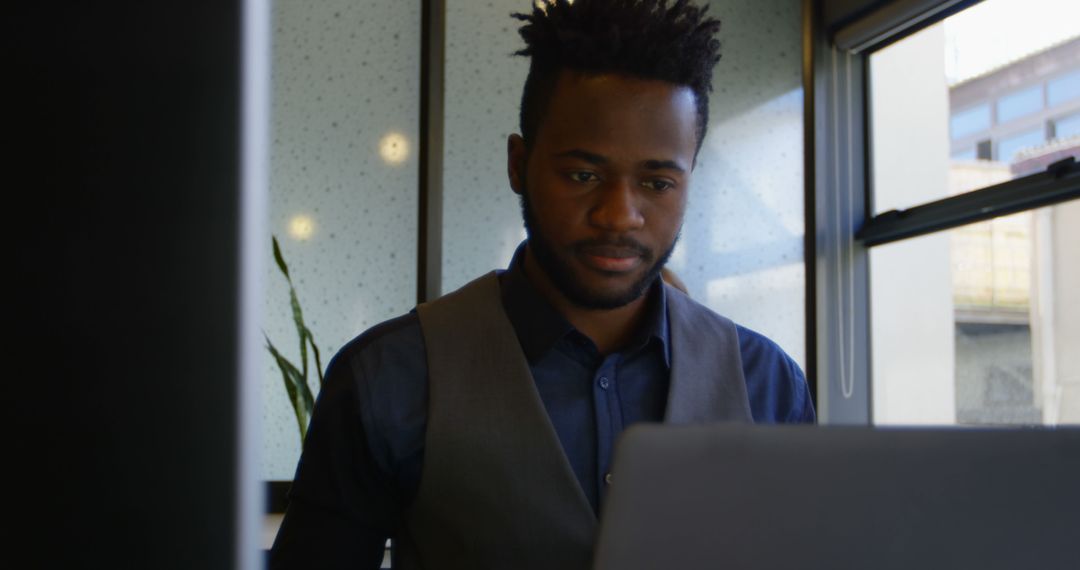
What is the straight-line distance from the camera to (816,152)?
3.39 m

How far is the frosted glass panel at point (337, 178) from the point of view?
2.90 m

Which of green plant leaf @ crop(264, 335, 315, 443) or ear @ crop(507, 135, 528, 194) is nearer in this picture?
ear @ crop(507, 135, 528, 194)

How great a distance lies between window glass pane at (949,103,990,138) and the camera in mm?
2910

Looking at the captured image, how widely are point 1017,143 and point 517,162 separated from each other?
2085 millimetres

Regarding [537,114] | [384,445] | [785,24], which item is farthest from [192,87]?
[785,24]

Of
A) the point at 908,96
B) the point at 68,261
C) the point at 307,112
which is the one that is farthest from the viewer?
the point at 908,96

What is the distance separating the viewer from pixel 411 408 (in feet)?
3.41

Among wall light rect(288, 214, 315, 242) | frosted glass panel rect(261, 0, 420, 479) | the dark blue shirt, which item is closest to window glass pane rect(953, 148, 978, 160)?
frosted glass panel rect(261, 0, 420, 479)

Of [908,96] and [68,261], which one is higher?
[908,96]

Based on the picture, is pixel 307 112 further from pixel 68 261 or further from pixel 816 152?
pixel 68 261

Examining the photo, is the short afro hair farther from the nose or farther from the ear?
the nose

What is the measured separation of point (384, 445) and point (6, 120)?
82cm

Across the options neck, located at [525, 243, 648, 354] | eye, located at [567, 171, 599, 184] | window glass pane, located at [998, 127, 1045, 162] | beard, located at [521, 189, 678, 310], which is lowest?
neck, located at [525, 243, 648, 354]

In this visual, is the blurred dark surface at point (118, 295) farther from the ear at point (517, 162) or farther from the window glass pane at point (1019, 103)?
the window glass pane at point (1019, 103)
